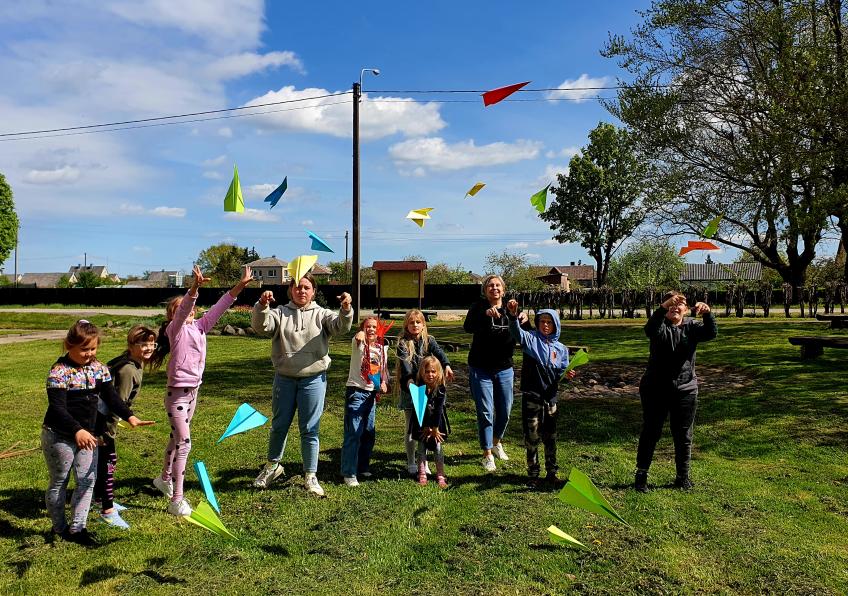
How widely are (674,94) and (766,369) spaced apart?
1025 centimetres

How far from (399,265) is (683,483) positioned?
81.5ft

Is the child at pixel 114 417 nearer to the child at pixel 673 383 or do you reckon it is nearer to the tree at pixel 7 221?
the child at pixel 673 383

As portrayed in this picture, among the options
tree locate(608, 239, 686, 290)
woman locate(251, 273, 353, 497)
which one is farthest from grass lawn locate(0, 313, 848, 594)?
tree locate(608, 239, 686, 290)

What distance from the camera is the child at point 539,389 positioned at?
220 inches

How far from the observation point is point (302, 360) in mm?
5176

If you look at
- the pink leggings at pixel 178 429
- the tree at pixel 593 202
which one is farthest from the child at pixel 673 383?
the tree at pixel 593 202

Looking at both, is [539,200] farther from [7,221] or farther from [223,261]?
[223,261]

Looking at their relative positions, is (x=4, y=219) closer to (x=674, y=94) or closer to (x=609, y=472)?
(x=674, y=94)

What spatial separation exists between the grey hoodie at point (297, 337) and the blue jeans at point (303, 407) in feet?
0.29

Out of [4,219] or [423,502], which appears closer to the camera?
[423,502]

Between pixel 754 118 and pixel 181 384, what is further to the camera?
pixel 754 118

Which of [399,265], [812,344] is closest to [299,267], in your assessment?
[812,344]

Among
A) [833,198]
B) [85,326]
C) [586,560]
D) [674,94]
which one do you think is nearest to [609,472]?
[586,560]

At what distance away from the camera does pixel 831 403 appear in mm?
8734
